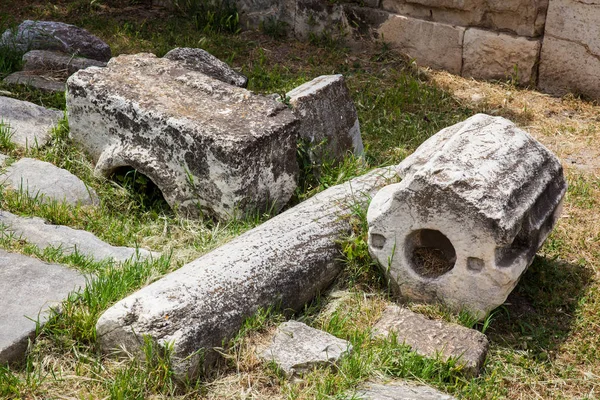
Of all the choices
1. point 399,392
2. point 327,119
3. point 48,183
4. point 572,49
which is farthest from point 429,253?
point 572,49

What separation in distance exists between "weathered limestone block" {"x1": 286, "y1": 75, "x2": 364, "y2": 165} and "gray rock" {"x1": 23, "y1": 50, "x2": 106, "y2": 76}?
6.75 ft

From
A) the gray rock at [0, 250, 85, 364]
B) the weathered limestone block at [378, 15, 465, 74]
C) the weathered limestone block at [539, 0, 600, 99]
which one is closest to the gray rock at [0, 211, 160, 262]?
the gray rock at [0, 250, 85, 364]

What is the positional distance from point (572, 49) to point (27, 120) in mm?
4418

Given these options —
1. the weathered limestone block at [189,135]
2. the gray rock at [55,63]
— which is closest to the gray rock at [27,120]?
the weathered limestone block at [189,135]

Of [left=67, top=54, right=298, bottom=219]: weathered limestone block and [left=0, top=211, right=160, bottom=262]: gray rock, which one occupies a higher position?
[left=67, top=54, right=298, bottom=219]: weathered limestone block

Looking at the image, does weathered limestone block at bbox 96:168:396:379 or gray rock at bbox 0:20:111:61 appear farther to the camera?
gray rock at bbox 0:20:111:61

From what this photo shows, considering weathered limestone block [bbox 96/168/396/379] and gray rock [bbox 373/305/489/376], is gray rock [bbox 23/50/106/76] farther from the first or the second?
gray rock [bbox 373/305/489/376]

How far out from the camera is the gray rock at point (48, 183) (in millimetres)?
5117

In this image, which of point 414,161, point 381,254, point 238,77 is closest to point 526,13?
point 238,77

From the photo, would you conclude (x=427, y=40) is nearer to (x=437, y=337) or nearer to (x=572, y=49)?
(x=572, y=49)

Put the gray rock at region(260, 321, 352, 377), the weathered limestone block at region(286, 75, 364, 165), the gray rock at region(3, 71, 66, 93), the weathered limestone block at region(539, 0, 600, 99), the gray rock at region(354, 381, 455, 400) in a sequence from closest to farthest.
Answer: the gray rock at region(354, 381, 455, 400) → the gray rock at region(260, 321, 352, 377) → the weathered limestone block at region(286, 75, 364, 165) → the gray rock at region(3, 71, 66, 93) → the weathered limestone block at region(539, 0, 600, 99)

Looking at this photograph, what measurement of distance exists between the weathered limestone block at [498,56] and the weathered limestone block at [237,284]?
2.88m

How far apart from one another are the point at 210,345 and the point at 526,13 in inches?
187

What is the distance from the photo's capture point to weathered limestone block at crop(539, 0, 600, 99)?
6.95 metres
